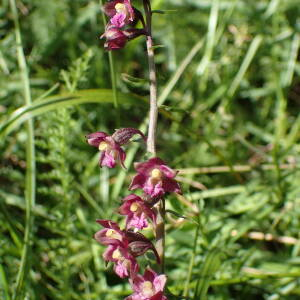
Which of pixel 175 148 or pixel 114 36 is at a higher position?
pixel 114 36

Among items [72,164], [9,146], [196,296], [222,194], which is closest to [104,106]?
[72,164]

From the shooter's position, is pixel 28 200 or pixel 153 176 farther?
pixel 28 200

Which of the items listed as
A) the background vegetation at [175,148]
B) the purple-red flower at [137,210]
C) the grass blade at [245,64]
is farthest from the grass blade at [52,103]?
the grass blade at [245,64]

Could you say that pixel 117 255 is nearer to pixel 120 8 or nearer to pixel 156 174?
pixel 156 174

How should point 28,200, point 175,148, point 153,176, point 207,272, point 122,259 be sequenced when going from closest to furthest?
point 153,176 → point 122,259 → point 207,272 → point 28,200 → point 175,148

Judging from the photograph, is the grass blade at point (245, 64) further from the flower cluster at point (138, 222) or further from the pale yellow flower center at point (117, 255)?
the pale yellow flower center at point (117, 255)

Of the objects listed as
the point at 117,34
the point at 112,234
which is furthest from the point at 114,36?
the point at 112,234

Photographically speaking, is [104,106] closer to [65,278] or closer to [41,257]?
[41,257]
